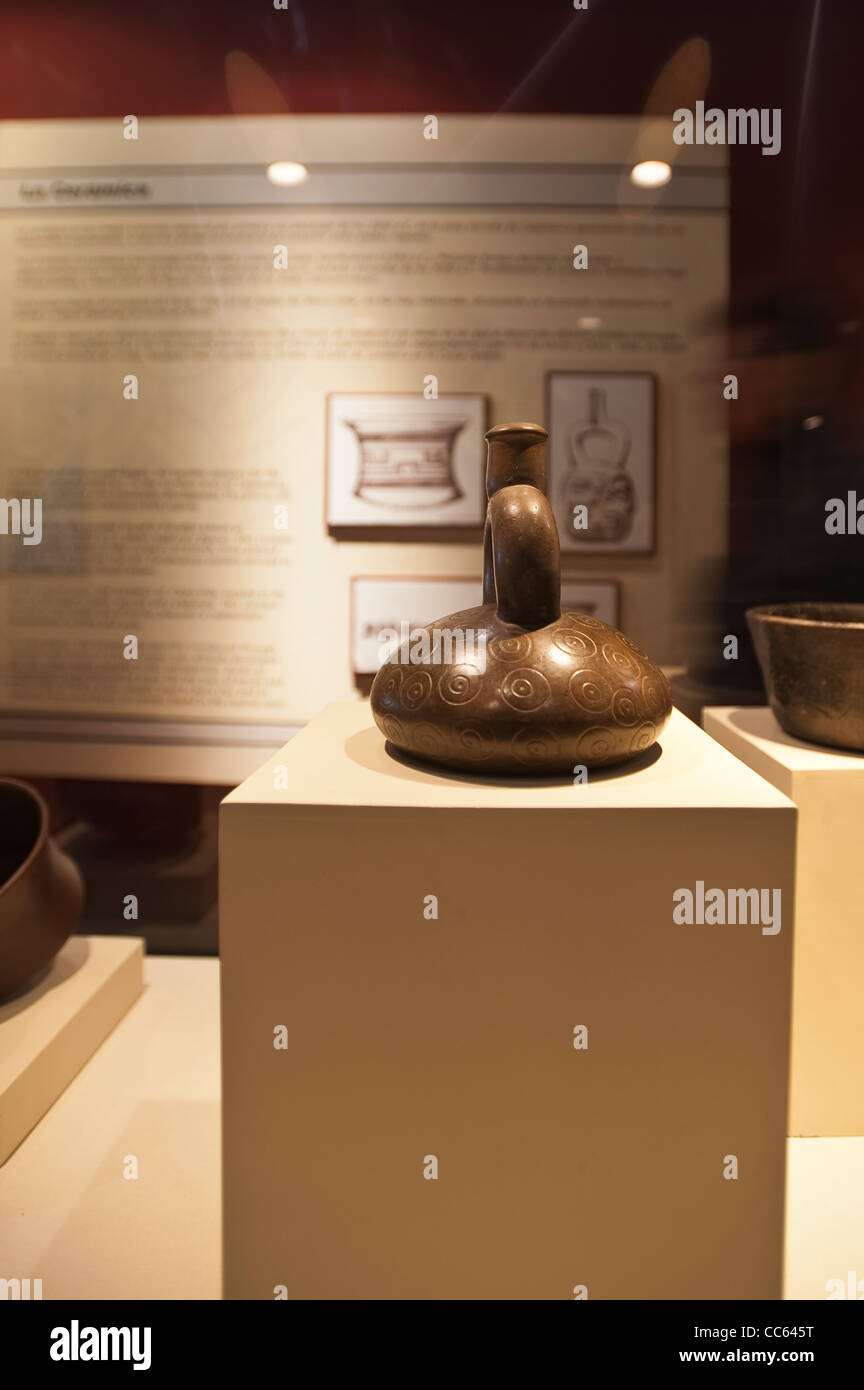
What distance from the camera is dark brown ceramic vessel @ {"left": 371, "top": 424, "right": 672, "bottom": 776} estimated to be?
38.6 inches

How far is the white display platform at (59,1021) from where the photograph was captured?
1.30 meters

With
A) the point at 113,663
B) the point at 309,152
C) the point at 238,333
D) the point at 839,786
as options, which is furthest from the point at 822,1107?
the point at 309,152

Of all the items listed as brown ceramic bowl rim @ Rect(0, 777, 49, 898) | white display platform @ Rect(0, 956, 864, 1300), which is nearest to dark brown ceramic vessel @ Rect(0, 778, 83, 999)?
brown ceramic bowl rim @ Rect(0, 777, 49, 898)

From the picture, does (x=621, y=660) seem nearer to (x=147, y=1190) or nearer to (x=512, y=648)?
(x=512, y=648)

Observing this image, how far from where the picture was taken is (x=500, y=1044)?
938mm

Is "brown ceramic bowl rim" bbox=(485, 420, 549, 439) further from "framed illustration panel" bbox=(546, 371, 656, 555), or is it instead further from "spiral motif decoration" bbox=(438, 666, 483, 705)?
"framed illustration panel" bbox=(546, 371, 656, 555)

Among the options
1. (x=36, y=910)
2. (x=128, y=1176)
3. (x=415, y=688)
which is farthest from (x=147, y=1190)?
(x=415, y=688)

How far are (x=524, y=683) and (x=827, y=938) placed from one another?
622mm

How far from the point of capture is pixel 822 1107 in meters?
1.31

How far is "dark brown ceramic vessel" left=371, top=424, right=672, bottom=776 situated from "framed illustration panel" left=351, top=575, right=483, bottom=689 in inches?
26.2

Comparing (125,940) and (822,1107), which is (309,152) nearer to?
(125,940)

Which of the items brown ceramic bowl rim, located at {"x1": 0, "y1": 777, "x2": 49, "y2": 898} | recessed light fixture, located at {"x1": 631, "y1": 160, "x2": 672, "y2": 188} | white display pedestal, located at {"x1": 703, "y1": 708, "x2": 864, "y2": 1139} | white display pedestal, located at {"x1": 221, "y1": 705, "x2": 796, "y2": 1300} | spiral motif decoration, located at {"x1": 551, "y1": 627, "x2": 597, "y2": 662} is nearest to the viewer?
white display pedestal, located at {"x1": 221, "y1": 705, "x2": 796, "y2": 1300}

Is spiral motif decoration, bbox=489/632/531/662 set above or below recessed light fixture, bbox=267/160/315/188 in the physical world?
below
